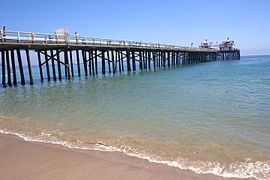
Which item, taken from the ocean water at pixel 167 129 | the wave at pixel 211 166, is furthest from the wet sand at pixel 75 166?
the ocean water at pixel 167 129

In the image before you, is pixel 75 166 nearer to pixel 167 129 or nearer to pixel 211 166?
pixel 211 166

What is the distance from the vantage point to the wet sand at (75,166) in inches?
183

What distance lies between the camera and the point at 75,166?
511cm

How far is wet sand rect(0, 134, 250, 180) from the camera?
4660mm

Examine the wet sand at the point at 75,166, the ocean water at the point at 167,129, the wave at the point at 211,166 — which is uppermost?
the wet sand at the point at 75,166

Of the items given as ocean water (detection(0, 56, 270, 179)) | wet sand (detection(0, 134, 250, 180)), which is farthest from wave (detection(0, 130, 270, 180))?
wet sand (detection(0, 134, 250, 180))

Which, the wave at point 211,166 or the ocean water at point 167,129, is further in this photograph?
the ocean water at point 167,129

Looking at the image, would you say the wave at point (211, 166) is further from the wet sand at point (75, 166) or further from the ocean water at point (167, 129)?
the wet sand at point (75, 166)

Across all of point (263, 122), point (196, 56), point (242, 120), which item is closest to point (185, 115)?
point (242, 120)

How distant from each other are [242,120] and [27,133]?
20.8ft

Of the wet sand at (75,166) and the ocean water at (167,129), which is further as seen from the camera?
the ocean water at (167,129)

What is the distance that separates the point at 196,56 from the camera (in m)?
74.1

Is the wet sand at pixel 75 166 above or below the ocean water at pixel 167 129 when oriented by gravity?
above

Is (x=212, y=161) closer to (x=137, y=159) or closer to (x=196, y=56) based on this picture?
(x=137, y=159)
